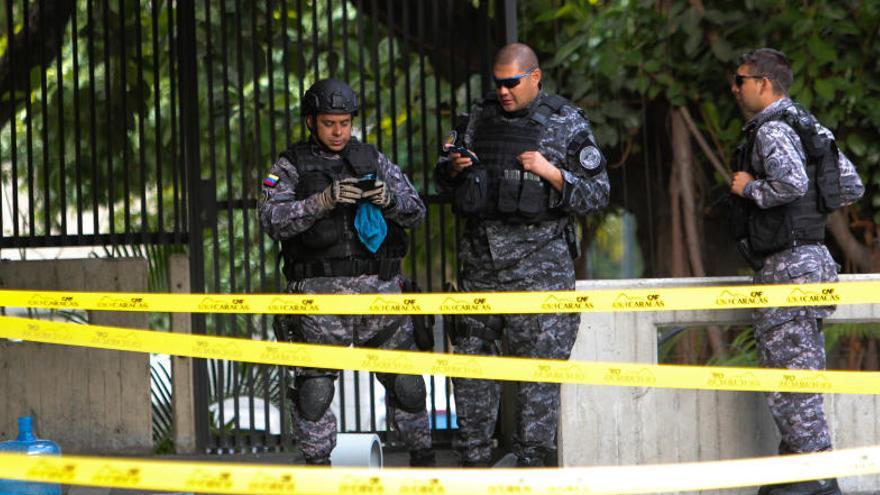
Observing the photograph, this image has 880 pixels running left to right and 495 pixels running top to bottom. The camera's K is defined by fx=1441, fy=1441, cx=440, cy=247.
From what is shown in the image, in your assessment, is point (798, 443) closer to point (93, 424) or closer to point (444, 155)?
point (444, 155)

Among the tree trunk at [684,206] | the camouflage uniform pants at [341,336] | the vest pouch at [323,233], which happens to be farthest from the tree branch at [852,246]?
the vest pouch at [323,233]

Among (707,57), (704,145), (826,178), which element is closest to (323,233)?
(826,178)

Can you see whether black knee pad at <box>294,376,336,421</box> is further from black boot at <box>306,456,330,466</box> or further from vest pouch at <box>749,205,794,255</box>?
vest pouch at <box>749,205,794,255</box>

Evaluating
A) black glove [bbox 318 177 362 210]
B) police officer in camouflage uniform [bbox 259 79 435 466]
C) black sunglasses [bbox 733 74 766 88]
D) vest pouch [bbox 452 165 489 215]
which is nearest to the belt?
black sunglasses [bbox 733 74 766 88]

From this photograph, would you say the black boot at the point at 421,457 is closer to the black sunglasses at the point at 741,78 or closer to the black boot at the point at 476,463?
the black boot at the point at 476,463

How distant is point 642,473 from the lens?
420 cm

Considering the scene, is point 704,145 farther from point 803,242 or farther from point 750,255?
point 803,242

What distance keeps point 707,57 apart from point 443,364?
13.2 feet

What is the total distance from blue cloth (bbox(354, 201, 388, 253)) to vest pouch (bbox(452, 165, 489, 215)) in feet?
1.26

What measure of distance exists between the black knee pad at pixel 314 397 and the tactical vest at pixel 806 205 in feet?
6.28

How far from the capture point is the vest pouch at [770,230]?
19.8 feet

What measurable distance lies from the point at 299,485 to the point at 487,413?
2601mm

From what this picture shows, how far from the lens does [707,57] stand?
9062 millimetres

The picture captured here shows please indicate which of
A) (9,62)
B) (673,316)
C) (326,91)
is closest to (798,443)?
(673,316)
